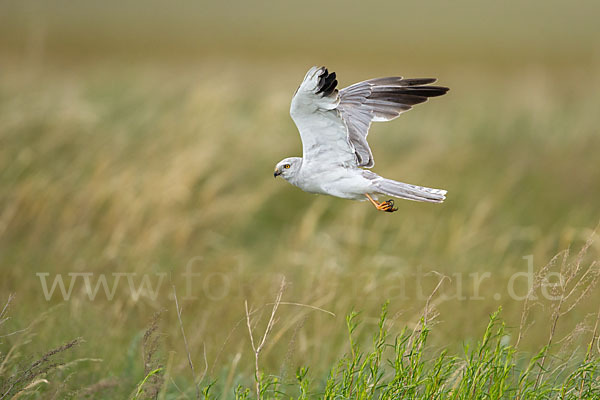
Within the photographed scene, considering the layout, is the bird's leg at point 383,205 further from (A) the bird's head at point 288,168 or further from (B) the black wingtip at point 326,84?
(B) the black wingtip at point 326,84

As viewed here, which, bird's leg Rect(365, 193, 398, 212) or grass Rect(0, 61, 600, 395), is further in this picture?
grass Rect(0, 61, 600, 395)

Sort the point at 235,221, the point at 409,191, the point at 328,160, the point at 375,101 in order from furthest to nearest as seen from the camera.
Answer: the point at 235,221
the point at 375,101
the point at 328,160
the point at 409,191

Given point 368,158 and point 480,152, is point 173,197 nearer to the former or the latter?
point 368,158

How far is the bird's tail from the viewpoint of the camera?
2.25 m

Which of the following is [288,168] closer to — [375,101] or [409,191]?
[409,191]

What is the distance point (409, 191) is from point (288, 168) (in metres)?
0.45

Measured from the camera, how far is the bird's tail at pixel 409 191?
7.37 feet

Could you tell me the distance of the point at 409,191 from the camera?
94.2 inches

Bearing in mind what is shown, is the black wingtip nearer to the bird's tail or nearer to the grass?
the bird's tail

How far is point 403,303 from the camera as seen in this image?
6.26m

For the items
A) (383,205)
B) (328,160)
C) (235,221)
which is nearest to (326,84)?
(328,160)

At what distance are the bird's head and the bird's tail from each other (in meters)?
0.30

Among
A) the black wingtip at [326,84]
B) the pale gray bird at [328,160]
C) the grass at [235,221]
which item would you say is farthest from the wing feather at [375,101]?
the grass at [235,221]

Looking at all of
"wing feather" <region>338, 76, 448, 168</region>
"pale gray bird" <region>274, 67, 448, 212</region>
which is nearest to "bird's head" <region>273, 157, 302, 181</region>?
"pale gray bird" <region>274, 67, 448, 212</region>
